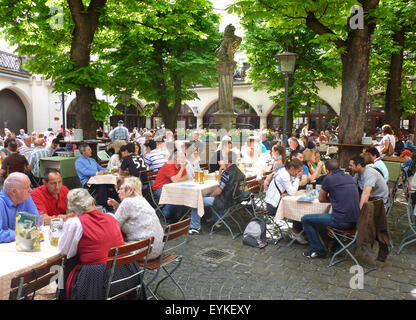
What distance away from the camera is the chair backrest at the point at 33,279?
8.23 feet

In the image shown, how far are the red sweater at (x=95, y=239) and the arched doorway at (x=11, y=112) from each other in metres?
23.0

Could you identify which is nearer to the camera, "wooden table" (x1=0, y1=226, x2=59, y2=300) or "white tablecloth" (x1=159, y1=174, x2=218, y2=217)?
"wooden table" (x1=0, y1=226, x2=59, y2=300)

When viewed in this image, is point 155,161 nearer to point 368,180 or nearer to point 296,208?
point 296,208

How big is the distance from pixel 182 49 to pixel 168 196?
12.1 meters

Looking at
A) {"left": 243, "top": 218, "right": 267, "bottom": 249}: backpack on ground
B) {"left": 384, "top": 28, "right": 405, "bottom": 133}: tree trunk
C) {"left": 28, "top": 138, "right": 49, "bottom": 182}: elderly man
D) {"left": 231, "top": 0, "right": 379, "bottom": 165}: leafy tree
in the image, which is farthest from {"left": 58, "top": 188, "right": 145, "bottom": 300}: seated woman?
{"left": 384, "top": 28, "right": 405, "bottom": 133}: tree trunk

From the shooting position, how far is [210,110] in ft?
105

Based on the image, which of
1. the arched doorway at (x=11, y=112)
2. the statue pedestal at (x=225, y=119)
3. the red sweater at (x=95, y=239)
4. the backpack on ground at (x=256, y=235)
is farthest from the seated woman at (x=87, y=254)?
the arched doorway at (x=11, y=112)

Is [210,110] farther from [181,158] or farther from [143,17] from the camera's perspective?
[181,158]

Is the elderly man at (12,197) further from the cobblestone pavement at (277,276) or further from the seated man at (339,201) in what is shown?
the seated man at (339,201)

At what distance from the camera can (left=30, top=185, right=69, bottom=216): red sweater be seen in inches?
185

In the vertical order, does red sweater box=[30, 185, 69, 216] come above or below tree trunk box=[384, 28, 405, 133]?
below

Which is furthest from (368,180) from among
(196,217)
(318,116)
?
(318,116)

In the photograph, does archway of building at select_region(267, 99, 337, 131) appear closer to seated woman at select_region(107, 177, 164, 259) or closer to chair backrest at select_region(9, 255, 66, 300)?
seated woman at select_region(107, 177, 164, 259)

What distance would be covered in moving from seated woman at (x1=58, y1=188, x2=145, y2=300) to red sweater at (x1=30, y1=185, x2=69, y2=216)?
5.60 feet
